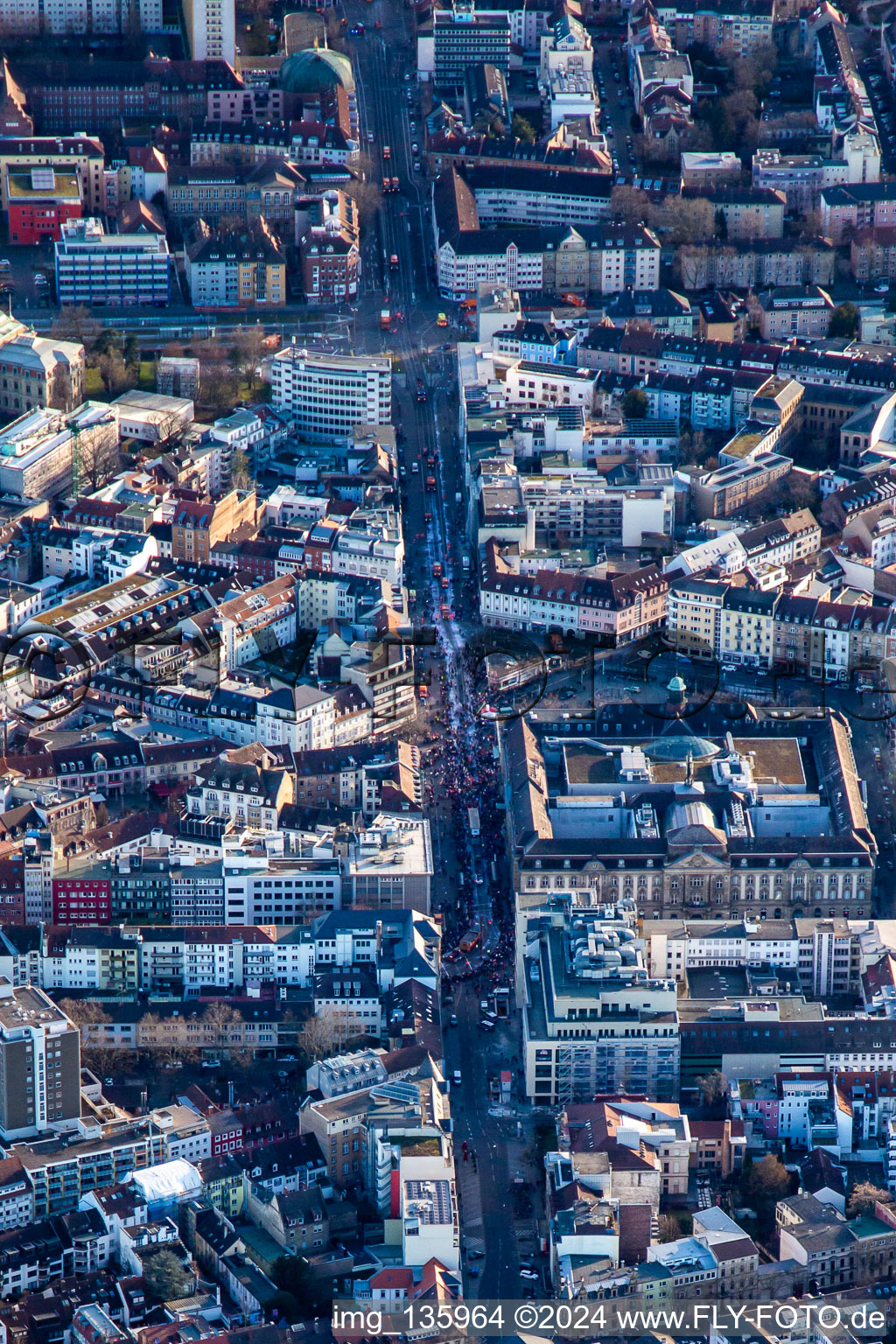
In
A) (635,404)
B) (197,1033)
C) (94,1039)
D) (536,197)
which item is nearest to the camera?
(197,1033)

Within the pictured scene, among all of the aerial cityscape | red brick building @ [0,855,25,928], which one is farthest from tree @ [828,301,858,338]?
red brick building @ [0,855,25,928]

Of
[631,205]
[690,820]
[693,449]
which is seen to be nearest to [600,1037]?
[690,820]

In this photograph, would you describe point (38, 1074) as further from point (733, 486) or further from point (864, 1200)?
point (733, 486)

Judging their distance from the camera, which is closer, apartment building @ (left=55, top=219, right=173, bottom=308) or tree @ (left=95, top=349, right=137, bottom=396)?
tree @ (left=95, top=349, right=137, bottom=396)

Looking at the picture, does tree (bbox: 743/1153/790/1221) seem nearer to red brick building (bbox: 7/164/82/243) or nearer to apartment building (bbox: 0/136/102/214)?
red brick building (bbox: 7/164/82/243)

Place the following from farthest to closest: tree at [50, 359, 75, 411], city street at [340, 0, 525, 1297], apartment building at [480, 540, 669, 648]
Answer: tree at [50, 359, 75, 411]
apartment building at [480, 540, 669, 648]
city street at [340, 0, 525, 1297]

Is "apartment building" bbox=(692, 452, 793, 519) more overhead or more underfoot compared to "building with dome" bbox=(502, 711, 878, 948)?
more overhead

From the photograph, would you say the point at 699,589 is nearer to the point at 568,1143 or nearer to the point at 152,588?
the point at 152,588
